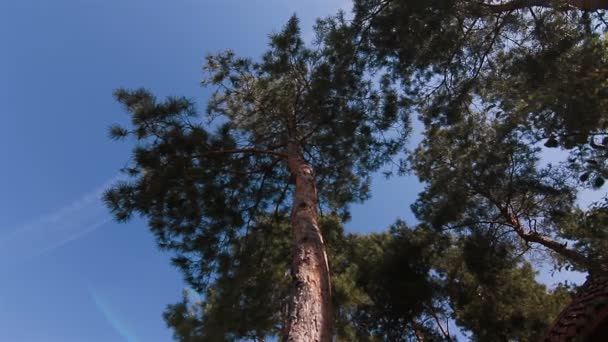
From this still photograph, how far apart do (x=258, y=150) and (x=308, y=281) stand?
3.17 m

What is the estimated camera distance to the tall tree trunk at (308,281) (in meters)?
2.90

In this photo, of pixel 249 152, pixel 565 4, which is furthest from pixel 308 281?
pixel 565 4

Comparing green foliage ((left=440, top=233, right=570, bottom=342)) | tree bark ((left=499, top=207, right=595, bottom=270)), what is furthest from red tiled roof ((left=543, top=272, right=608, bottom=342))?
green foliage ((left=440, top=233, right=570, bottom=342))

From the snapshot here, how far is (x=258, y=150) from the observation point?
6.25m

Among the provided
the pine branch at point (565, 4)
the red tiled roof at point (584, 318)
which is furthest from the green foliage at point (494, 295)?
the red tiled roof at point (584, 318)

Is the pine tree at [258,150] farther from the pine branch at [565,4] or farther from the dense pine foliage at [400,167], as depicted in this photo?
the pine branch at [565,4]

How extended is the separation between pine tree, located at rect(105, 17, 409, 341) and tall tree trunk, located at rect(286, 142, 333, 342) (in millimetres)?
36

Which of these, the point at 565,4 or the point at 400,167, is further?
the point at 400,167

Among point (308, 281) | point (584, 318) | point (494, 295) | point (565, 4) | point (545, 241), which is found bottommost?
point (584, 318)

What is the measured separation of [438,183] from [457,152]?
70cm

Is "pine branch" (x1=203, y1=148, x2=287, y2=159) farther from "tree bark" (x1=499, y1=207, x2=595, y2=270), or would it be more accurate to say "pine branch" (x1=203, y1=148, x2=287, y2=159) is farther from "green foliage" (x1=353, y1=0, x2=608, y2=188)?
"tree bark" (x1=499, y1=207, x2=595, y2=270)

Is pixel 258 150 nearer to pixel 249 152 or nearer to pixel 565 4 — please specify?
pixel 249 152

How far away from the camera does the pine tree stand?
5449mm

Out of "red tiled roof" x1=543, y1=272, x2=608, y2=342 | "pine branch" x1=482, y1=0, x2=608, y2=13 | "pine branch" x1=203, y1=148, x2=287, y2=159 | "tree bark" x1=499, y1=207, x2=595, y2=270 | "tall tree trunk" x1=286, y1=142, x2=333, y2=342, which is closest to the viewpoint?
"red tiled roof" x1=543, y1=272, x2=608, y2=342
